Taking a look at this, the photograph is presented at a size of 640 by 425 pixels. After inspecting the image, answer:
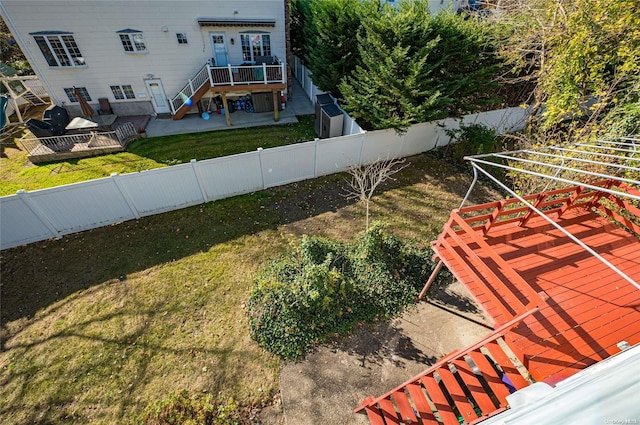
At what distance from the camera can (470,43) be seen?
10.4m

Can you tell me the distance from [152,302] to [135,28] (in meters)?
14.0

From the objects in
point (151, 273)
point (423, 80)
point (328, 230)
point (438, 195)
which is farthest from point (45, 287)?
point (423, 80)

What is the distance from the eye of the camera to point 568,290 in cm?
496

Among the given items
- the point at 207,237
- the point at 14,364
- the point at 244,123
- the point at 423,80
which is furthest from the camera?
the point at 244,123

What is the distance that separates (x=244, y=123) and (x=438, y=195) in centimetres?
1111

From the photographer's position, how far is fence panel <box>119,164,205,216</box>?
8352 mm

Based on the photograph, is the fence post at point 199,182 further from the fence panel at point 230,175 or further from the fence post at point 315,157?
the fence post at point 315,157

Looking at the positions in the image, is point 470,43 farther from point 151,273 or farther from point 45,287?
point 45,287

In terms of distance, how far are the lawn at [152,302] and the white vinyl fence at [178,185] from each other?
0.38 metres

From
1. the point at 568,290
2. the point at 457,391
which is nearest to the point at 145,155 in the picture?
the point at 457,391

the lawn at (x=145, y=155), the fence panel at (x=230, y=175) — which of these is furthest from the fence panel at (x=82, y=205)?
the lawn at (x=145, y=155)

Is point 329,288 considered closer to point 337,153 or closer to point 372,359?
point 372,359

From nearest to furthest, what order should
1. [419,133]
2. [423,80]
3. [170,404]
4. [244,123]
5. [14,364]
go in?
[170,404], [14,364], [423,80], [419,133], [244,123]

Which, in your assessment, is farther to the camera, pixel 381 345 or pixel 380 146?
pixel 380 146
